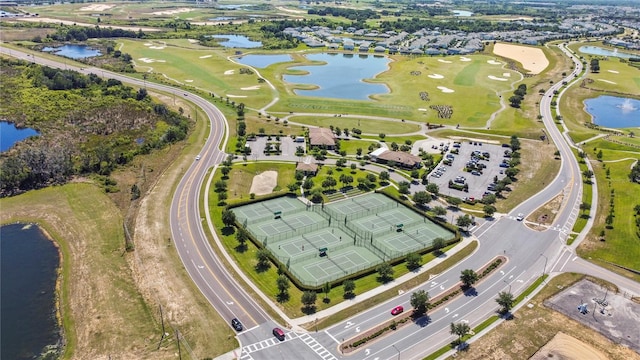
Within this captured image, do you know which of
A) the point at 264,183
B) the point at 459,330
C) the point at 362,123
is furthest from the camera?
the point at 362,123

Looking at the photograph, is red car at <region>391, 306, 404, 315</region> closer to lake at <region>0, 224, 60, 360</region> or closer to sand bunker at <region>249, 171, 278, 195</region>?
sand bunker at <region>249, 171, 278, 195</region>

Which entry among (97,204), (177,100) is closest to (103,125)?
(177,100)

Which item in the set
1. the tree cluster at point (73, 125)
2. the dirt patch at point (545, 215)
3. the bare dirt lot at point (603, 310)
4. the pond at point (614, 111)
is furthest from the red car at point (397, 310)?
the pond at point (614, 111)

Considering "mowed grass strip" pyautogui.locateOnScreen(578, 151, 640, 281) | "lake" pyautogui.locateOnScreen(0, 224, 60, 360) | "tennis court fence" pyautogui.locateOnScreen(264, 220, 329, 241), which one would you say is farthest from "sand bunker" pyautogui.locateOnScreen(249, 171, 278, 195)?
"mowed grass strip" pyautogui.locateOnScreen(578, 151, 640, 281)

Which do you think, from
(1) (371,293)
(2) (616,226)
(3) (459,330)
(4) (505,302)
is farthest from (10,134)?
(2) (616,226)

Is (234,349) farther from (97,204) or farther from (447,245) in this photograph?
(97,204)

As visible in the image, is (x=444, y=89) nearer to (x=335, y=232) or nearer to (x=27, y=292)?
(x=335, y=232)
